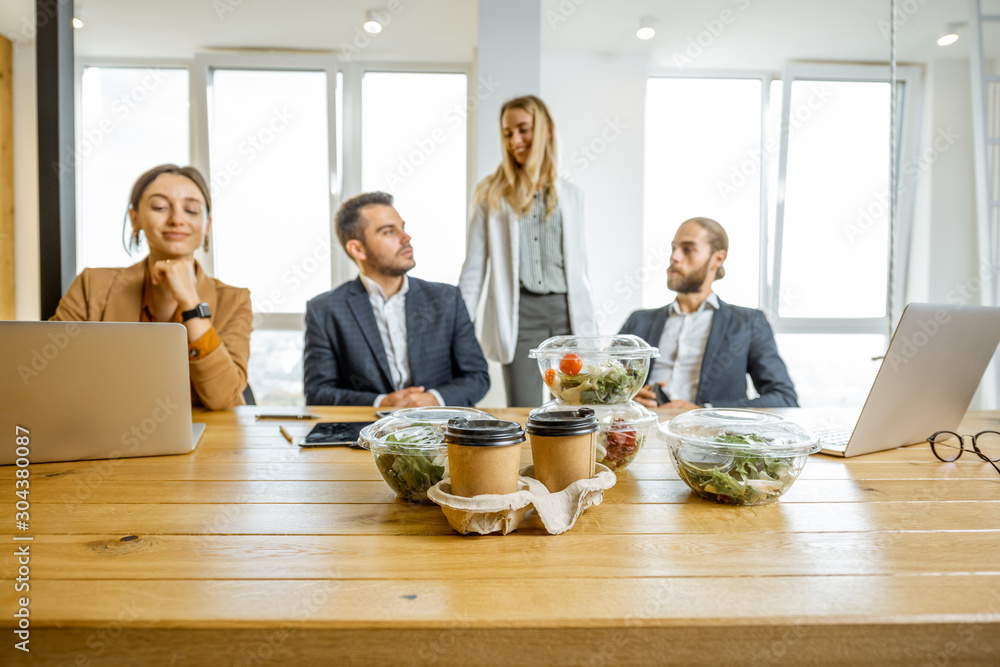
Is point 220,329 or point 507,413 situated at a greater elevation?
point 220,329

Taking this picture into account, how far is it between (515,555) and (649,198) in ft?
13.0

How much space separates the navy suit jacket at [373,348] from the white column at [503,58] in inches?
56.6

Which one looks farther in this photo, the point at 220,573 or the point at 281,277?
the point at 281,277

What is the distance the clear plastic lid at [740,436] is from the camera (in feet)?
2.67

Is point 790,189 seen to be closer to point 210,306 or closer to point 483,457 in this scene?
point 210,306

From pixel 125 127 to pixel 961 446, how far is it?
4585mm

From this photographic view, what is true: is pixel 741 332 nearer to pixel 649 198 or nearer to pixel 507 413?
pixel 507 413

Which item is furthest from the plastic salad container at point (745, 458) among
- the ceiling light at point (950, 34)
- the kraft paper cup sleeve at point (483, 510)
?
the ceiling light at point (950, 34)

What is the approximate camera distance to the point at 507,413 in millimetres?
1562

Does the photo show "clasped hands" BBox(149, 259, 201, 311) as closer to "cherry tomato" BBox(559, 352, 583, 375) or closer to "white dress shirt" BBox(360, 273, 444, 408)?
"white dress shirt" BBox(360, 273, 444, 408)

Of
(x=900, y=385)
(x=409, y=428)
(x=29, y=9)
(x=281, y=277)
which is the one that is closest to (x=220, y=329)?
(x=409, y=428)
